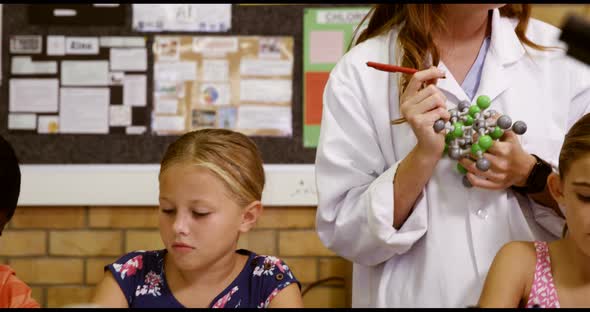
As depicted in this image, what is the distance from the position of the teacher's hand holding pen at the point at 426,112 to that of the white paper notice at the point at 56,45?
1.55 metres

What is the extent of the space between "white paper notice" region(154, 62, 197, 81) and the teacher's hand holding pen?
4.33 feet

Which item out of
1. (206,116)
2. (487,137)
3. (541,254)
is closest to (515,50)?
(487,137)

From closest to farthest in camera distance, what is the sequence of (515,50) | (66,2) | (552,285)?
(552,285) < (515,50) < (66,2)

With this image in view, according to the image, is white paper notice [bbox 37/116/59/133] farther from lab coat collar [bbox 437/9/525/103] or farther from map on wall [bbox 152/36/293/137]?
lab coat collar [bbox 437/9/525/103]

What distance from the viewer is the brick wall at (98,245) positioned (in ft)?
7.61

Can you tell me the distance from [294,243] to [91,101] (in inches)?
33.0

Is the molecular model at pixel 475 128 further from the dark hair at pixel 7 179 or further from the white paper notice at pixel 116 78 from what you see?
the white paper notice at pixel 116 78

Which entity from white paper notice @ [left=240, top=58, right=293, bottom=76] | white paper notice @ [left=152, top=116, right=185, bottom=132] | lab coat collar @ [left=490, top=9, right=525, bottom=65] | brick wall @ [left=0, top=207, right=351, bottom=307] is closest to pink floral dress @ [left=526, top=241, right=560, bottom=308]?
lab coat collar @ [left=490, top=9, right=525, bottom=65]

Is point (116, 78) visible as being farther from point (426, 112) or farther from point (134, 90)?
point (426, 112)

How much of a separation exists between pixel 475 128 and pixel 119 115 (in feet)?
4.89

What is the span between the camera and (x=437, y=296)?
1.22 m

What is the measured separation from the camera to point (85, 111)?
7.63 ft

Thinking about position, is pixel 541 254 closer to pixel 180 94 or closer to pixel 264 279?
pixel 264 279

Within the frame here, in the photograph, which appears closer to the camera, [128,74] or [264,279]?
[264,279]
